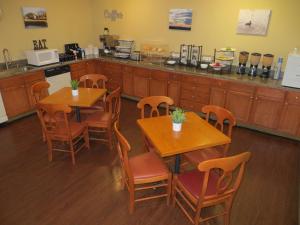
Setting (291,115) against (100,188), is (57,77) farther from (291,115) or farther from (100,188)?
(291,115)

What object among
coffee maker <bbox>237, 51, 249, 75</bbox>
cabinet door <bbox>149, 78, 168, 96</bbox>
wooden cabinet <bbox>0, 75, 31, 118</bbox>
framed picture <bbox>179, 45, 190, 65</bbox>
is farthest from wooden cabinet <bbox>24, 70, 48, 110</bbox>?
coffee maker <bbox>237, 51, 249, 75</bbox>

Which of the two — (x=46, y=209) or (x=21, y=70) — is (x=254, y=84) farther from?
(x=21, y=70)

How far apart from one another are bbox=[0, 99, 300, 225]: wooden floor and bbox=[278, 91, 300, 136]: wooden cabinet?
217 mm

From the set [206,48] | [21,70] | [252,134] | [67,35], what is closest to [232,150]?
[252,134]

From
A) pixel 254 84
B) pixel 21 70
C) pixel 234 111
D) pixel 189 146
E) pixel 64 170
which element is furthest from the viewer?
pixel 21 70

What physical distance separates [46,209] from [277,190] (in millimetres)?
2603

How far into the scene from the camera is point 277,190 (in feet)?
8.80

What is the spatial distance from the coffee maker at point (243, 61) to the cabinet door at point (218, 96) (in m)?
0.53

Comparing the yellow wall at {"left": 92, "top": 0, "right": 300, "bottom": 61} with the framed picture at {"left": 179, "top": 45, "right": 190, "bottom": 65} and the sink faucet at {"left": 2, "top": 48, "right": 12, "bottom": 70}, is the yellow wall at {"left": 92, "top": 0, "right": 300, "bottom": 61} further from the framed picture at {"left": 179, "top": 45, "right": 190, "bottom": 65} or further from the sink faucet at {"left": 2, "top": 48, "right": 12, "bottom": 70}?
the sink faucet at {"left": 2, "top": 48, "right": 12, "bottom": 70}

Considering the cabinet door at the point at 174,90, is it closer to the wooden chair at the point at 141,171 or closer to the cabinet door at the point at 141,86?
the cabinet door at the point at 141,86

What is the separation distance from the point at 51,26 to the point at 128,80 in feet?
6.94

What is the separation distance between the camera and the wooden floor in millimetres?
2305

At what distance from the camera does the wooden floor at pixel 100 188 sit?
230 centimetres

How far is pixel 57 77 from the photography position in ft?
15.9
